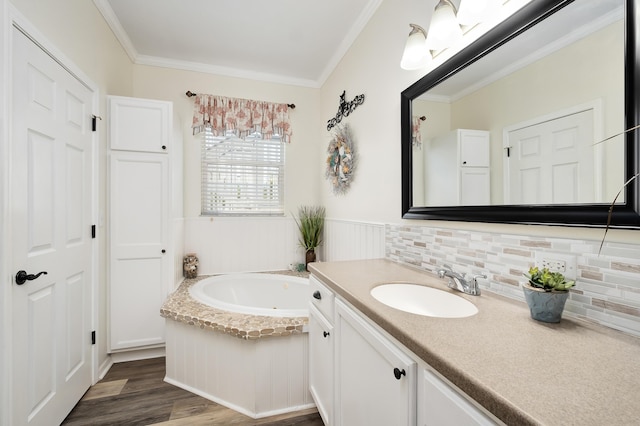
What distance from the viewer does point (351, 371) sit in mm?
1107

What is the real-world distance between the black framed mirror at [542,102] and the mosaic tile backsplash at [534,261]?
7 centimetres

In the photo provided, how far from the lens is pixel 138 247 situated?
222cm

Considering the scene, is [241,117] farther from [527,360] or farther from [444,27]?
[527,360]

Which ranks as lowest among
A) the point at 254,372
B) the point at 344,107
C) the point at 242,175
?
the point at 254,372

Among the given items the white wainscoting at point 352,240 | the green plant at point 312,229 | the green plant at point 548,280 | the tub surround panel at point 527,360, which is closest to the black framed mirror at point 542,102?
the green plant at point 548,280

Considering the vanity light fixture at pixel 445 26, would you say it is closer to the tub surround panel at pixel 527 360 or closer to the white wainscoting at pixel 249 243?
the tub surround panel at pixel 527 360

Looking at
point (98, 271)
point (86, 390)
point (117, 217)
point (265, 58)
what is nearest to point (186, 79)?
point (265, 58)

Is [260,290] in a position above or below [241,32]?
below

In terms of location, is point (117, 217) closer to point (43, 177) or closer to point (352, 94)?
point (43, 177)

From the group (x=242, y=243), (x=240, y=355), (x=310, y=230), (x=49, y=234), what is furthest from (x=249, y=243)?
(x=49, y=234)

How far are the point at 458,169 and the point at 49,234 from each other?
211cm

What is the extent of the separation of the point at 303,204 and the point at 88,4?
2312mm

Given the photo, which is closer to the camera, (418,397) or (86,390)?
(418,397)

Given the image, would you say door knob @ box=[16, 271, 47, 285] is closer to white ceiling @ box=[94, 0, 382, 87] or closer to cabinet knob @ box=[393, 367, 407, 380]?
cabinet knob @ box=[393, 367, 407, 380]
